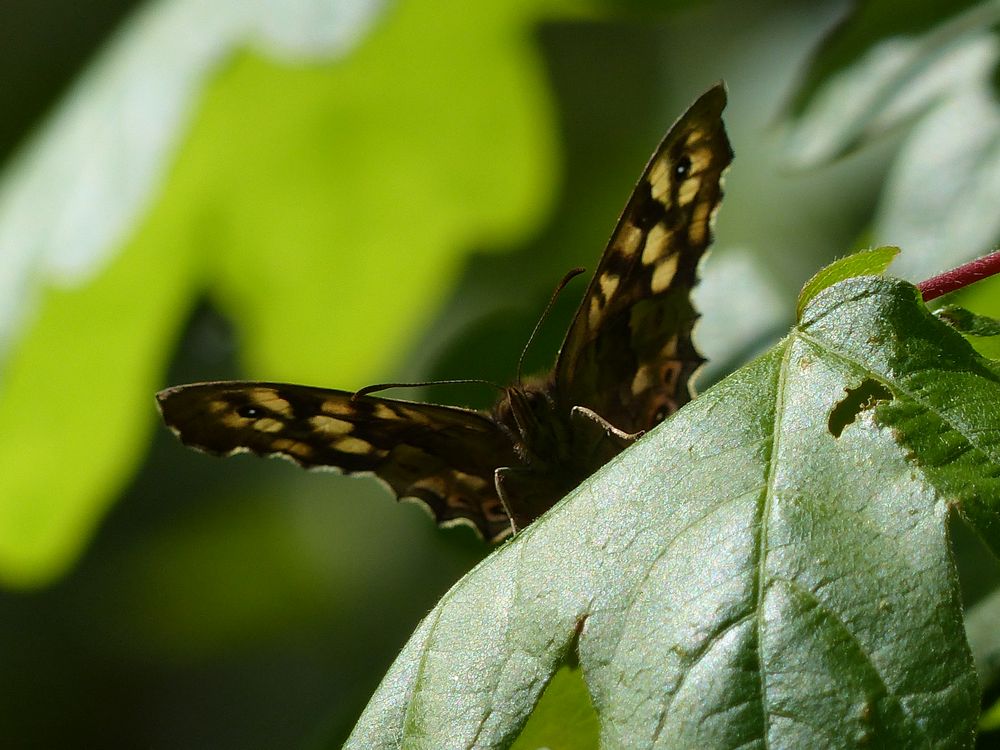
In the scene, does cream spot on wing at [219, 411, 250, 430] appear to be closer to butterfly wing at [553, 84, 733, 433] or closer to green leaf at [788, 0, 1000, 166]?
butterfly wing at [553, 84, 733, 433]

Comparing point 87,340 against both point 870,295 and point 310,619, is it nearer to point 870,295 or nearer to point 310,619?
point 870,295

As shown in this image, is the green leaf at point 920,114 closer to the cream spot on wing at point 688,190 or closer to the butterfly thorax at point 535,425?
the cream spot on wing at point 688,190

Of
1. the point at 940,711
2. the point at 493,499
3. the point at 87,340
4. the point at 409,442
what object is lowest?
the point at 940,711

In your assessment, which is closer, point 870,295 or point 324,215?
point 870,295

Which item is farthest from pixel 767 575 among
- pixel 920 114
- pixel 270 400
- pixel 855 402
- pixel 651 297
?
pixel 920 114

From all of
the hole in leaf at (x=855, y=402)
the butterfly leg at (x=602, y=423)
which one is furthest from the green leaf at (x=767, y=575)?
the butterfly leg at (x=602, y=423)

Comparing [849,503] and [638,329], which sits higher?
[638,329]

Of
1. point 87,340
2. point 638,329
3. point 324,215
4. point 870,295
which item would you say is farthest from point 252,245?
point 870,295
